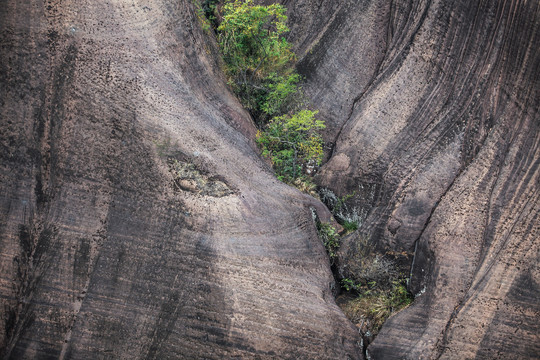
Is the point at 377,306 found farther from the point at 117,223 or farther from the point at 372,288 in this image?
the point at 117,223

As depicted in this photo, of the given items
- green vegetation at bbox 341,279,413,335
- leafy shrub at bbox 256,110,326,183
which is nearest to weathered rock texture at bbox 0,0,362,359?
green vegetation at bbox 341,279,413,335

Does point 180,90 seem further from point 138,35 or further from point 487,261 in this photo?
point 487,261

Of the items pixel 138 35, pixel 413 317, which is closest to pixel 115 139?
pixel 138 35

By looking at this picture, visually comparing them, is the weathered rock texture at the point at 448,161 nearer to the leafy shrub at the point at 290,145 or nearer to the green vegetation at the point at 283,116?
the green vegetation at the point at 283,116

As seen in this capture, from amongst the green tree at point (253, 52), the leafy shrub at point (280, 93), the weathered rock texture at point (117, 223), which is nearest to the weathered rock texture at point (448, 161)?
the leafy shrub at point (280, 93)

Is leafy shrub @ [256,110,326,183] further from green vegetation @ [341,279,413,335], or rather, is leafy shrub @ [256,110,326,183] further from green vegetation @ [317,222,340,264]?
green vegetation @ [341,279,413,335]

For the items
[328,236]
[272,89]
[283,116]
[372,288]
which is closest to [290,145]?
[283,116]
